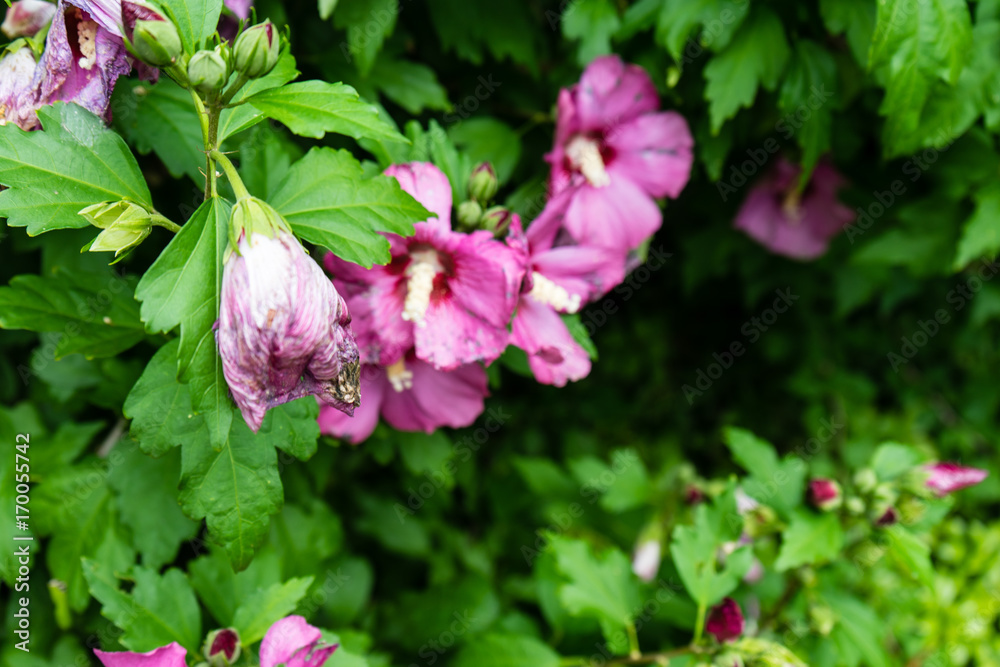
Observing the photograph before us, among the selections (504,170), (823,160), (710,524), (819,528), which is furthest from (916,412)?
(504,170)

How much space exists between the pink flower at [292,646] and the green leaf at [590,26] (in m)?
1.18

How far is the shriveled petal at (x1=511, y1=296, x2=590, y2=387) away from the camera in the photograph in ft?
3.95

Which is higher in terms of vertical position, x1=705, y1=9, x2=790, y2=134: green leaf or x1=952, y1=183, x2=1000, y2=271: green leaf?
x1=705, y1=9, x2=790, y2=134: green leaf

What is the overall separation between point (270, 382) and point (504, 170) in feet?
2.92

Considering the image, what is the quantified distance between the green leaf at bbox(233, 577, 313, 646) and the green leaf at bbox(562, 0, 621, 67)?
115 centimetres

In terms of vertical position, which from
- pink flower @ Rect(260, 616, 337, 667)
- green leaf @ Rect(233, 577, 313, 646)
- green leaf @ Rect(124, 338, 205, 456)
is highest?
green leaf @ Rect(124, 338, 205, 456)

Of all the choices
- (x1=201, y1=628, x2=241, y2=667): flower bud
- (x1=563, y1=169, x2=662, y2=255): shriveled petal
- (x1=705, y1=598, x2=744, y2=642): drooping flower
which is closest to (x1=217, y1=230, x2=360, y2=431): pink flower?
(x1=201, y1=628, x2=241, y2=667): flower bud

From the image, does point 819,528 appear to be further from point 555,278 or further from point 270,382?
point 270,382

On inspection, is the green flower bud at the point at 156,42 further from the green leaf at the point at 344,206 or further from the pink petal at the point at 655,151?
the pink petal at the point at 655,151

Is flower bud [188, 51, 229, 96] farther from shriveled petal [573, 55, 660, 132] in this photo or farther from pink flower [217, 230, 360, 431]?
shriveled petal [573, 55, 660, 132]

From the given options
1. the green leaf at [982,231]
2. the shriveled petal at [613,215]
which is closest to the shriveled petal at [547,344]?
the shriveled petal at [613,215]

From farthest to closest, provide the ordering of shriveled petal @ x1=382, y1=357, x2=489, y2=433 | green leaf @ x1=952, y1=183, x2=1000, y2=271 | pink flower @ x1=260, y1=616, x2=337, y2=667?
green leaf @ x1=952, y1=183, x2=1000, y2=271 → shriveled petal @ x1=382, y1=357, x2=489, y2=433 → pink flower @ x1=260, y1=616, x2=337, y2=667

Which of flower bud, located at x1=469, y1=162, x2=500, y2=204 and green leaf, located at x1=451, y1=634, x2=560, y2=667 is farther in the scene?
green leaf, located at x1=451, y1=634, x2=560, y2=667

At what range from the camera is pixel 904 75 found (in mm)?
1398
